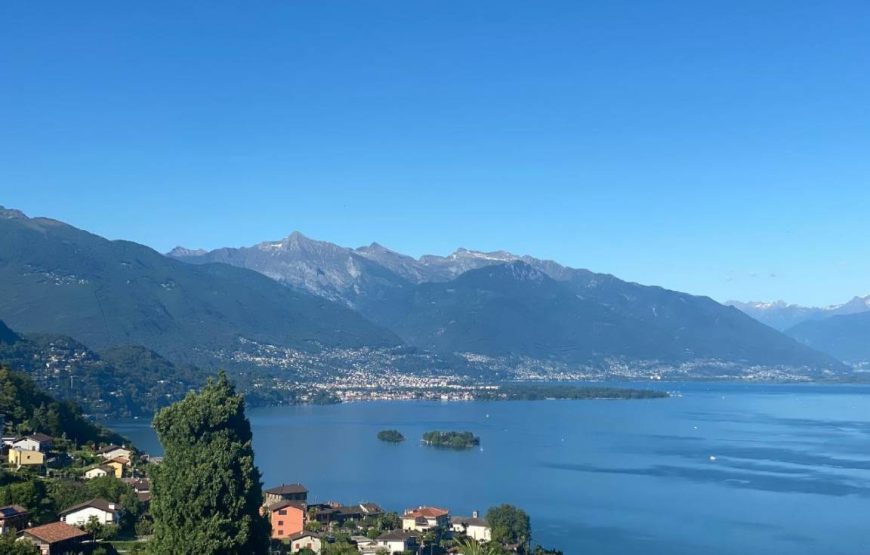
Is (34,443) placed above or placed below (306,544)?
above

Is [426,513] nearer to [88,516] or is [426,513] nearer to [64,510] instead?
[88,516]

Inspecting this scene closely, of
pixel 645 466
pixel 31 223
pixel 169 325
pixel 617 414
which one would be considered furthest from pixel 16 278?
pixel 645 466

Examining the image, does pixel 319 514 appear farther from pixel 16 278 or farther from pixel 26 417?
pixel 16 278

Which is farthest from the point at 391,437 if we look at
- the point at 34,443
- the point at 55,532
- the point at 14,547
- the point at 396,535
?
the point at 14,547

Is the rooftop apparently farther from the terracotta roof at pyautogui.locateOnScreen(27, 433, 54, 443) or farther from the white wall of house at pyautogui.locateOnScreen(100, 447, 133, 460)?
the terracotta roof at pyautogui.locateOnScreen(27, 433, 54, 443)

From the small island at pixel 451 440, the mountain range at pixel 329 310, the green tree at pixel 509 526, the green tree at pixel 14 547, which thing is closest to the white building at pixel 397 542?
the green tree at pixel 509 526
